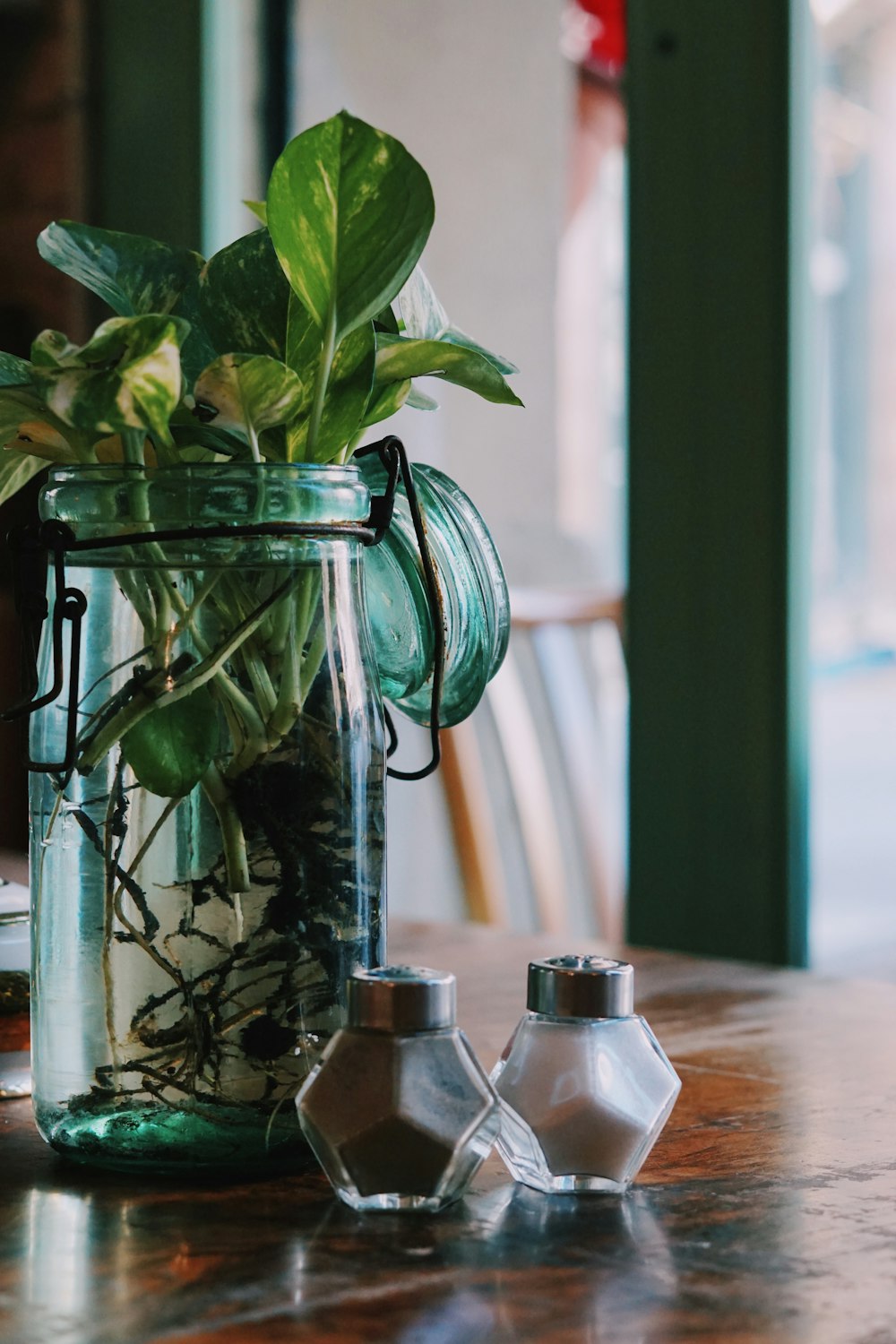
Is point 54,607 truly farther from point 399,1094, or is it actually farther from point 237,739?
point 399,1094

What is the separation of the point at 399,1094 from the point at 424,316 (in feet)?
0.88

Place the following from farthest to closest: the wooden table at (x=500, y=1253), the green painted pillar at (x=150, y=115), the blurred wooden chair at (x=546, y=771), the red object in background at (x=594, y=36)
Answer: the green painted pillar at (x=150, y=115)
the red object in background at (x=594, y=36)
the blurred wooden chair at (x=546, y=771)
the wooden table at (x=500, y=1253)

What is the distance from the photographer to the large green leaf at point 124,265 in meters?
0.52

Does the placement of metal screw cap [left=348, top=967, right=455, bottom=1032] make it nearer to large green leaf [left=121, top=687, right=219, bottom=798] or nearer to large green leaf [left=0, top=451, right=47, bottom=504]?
large green leaf [left=121, top=687, right=219, bottom=798]

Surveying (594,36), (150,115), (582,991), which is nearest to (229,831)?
(582,991)

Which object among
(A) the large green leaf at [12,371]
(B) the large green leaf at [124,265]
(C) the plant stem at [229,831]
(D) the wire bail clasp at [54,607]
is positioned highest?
(B) the large green leaf at [124,265]

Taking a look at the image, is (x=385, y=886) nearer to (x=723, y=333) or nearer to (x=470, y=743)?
(x=723, y=333)

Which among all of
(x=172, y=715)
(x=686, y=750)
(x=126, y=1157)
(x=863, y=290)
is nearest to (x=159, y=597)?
(x=172, y=715)

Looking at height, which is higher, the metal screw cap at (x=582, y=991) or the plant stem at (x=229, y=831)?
the plant stem at (x=229, y=831)

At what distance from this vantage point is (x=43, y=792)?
1.68ft

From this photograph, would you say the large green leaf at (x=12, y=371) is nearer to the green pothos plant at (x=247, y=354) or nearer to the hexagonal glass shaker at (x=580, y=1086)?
the green pothos plant at (x=247, y=354)

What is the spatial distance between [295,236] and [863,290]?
3.60ft

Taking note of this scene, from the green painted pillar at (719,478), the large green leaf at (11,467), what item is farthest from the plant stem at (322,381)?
the green painted pillar at (719,478)

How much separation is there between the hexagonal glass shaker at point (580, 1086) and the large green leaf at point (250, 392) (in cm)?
19
